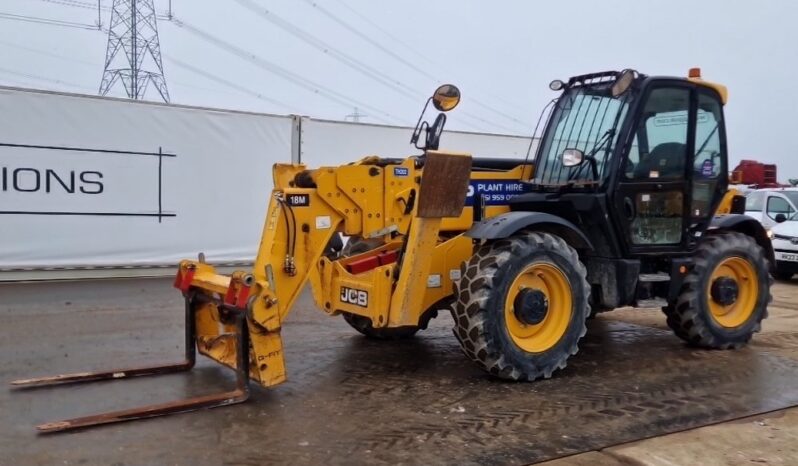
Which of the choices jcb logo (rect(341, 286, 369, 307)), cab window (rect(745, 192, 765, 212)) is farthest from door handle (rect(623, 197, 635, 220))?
cab window (rect(745, 192, 765, 212))

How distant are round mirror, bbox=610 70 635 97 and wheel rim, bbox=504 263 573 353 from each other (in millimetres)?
1658

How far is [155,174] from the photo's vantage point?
10.9m

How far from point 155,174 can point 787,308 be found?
9292mm

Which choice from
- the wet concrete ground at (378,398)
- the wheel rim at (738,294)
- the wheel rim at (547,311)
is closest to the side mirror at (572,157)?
the wheel rim at (547,311)

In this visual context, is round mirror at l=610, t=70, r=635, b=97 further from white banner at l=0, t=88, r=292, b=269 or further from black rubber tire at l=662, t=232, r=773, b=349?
white banner at l=0, t=88, r=292, b=269

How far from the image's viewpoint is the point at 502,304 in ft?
16.9

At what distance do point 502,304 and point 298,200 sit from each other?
1.67 m

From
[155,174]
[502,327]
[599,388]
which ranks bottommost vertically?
A: [599,388]

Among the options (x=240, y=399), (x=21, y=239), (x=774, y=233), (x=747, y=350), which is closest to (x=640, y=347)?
(x=747, y=350)

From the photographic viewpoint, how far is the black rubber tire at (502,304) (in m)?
5.10

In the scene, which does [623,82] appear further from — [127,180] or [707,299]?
[127,180]

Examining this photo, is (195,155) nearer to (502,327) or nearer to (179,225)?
(179,225)

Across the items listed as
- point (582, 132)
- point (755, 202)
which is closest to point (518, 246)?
point (582, 132)

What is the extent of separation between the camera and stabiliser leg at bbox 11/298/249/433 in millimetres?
4273
